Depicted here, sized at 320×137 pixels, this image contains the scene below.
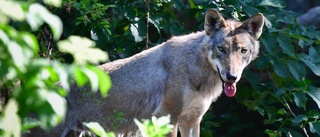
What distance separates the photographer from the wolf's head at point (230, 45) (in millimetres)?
5938

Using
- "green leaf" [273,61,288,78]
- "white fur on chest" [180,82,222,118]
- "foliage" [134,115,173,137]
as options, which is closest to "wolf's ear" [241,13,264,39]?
"white fur on chest" [180,82,222,118]

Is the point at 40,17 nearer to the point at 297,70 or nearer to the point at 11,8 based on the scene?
the point at 11,8

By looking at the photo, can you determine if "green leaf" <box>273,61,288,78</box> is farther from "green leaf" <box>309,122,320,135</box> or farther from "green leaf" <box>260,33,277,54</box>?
"green leaf" <box>309,122,320,135</box>

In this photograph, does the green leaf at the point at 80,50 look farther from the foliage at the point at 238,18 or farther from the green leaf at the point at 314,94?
the green leaf at the point at 314,94


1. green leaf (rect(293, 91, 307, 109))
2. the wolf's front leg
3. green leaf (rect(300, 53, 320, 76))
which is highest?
green leaf (rect(300, 53, 320, 76))

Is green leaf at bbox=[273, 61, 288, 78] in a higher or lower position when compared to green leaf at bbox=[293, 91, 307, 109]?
Result: higher

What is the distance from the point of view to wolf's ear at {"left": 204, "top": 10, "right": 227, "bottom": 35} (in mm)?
6231

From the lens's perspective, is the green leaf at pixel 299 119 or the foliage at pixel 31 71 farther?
the green leaf at pixel 299 119

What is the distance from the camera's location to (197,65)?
625 centimetres

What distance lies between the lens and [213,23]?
248 inches

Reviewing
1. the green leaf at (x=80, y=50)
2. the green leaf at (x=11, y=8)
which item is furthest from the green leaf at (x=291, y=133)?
the green leaf at (x=11, y=8)

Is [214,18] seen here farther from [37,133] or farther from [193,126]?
[37,133]

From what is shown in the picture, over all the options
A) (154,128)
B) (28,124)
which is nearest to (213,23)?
(154,128)

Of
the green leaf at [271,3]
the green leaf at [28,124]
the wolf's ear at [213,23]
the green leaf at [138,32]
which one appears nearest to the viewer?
the green leaf at [28,124]
